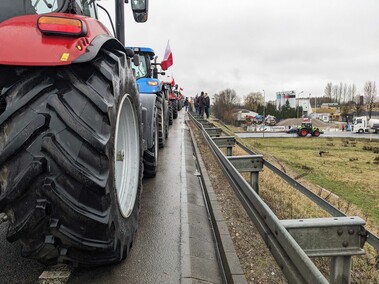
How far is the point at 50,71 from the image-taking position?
236cm

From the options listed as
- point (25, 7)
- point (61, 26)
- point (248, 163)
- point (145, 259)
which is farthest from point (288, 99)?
point (61, 26)

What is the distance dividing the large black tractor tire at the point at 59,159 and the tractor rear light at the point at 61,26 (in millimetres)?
231

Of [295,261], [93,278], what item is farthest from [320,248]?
[93,278]

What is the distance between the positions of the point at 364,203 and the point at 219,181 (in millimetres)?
11766

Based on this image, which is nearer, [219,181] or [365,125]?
[219,181]

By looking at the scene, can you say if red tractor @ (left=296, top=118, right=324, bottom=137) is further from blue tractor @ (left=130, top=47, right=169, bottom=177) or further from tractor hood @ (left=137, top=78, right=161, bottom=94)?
tractor hood @ (left=137, top=78, right=161, bottom=94)

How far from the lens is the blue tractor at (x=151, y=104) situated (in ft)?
19.7

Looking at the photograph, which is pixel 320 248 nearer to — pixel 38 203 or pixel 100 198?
pixel 100 198

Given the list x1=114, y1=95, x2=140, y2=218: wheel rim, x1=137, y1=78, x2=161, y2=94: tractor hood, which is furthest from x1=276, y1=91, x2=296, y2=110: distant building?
x1=114, y1=95, x2=140, y2=218: wheel rim

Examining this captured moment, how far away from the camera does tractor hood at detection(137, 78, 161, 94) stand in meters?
9.29

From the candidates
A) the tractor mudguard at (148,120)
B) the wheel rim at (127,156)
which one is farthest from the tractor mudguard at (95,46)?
the tractor mudguard at (148,120)

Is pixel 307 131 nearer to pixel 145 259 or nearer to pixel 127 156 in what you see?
pixel 127 156

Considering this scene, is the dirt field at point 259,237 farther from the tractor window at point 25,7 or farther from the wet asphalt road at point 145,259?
the tractor window at point 25,7

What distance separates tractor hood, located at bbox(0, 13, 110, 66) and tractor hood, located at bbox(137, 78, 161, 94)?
679 centimetres
